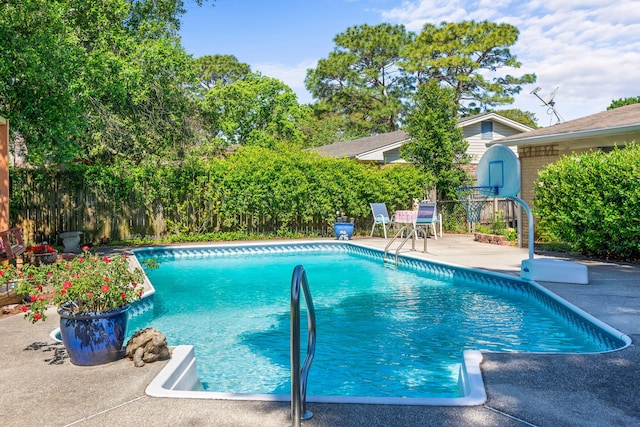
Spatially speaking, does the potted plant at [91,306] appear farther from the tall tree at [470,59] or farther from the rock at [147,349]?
the tall tree at [470,59]

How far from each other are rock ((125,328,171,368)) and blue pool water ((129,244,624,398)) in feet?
2.33

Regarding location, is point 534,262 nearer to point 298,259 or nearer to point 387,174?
point 298,259

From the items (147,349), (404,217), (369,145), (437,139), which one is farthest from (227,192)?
(147,349)

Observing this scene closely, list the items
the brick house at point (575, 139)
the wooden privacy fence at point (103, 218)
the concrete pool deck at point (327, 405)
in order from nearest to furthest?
the concrete pool deck at point (327, 405), the brick house at point (575, 139), the wooden privacy fence at point (103, 218)

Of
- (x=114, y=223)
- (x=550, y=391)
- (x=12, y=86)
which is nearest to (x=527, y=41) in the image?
(x=114, y=223)

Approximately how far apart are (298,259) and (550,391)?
10.4m

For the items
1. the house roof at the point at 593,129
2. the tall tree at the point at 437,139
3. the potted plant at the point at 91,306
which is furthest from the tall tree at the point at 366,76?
the potted plant at the point at 91,306

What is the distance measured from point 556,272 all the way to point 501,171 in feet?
7.44

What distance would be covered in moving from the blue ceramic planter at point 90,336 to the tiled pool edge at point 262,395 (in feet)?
1.67

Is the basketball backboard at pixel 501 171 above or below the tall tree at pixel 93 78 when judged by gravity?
below

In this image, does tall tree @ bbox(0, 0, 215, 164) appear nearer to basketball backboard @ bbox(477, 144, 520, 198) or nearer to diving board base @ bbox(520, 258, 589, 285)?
basketball backboard @ bbox(477, 144, 520, 198)

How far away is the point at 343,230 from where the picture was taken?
1545 centimetres

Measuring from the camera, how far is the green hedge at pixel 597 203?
8.79m

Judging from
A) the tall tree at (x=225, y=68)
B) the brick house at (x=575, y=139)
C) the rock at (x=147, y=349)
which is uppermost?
the tall tree at (x=225, y=68)
